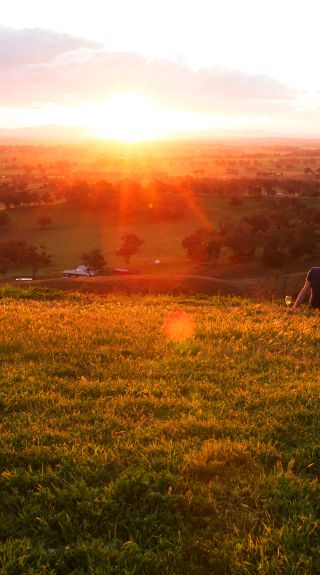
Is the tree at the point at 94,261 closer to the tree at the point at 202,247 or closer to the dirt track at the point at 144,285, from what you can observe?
the tree at the point at 202,247

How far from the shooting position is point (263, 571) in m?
3.95

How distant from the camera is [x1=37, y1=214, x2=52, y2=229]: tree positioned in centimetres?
9575

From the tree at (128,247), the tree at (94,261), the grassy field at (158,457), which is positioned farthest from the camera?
the tree at (128,247)

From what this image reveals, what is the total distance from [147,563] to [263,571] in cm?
90

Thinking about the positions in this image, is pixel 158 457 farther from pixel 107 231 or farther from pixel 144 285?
pixel 107 231

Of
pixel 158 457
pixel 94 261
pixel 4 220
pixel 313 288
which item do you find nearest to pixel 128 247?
pixel 94 261

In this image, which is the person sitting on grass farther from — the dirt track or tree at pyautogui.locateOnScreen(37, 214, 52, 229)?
tree at pyautogui.locateOnScreen(37, 214, 52, 229)

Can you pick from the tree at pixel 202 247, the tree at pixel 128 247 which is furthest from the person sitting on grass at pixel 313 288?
the tree at pixel 128 247

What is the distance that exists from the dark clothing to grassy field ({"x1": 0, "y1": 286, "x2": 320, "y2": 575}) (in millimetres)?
3782

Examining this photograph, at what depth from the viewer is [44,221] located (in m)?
95.9

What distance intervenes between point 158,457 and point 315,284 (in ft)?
30.1

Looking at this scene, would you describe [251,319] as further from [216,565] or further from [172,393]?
[216,565]

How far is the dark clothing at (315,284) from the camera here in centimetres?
1300

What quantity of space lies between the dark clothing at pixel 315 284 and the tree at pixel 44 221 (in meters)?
86.6
